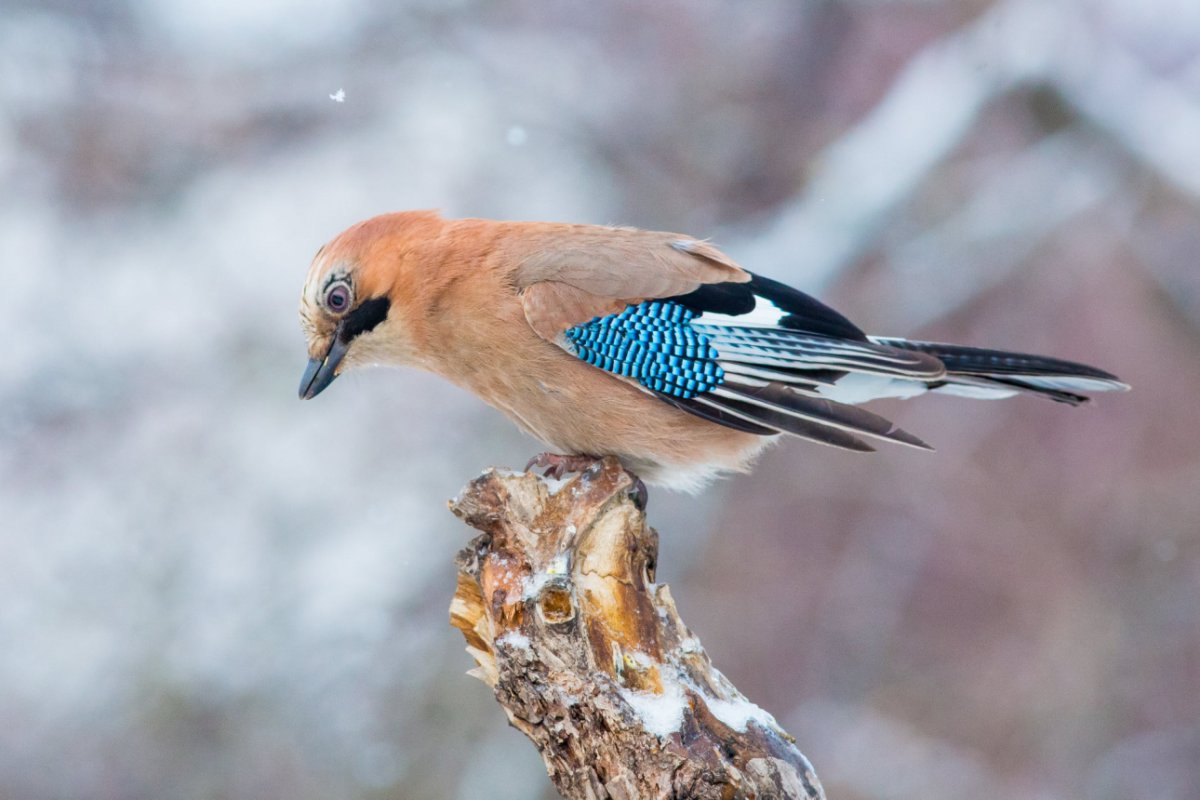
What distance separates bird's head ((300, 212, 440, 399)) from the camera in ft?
8.84

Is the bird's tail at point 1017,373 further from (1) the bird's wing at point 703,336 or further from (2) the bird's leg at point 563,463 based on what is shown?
(2) the bird's leg at point 563,463

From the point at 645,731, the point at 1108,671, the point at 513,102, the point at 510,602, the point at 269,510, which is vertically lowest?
the point at 645,731

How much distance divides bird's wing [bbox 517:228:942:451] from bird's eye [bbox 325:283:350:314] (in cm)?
39

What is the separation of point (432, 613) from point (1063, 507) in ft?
9.62

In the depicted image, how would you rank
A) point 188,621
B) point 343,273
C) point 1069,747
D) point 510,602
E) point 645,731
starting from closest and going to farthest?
point 645,731
point 510,602
point 343,273
point 188,621
point 1069,747

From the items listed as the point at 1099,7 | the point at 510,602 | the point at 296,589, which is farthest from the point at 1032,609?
the point at 510,602

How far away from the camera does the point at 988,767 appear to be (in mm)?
5312

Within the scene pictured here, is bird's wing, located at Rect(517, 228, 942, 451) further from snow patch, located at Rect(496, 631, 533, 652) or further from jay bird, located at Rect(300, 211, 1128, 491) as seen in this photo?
snow patch, located at Rect(496, 631, 533, 652)

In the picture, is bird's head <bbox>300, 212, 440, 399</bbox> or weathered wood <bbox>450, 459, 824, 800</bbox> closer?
weathered wood <bbox>450, 459, 824, 800</bbox>

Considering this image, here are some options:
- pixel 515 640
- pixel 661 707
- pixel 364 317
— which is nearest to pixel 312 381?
pixel 364 317

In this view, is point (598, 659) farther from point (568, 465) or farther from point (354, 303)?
point (354, 303)

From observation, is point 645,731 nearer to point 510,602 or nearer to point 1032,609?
point 510,602

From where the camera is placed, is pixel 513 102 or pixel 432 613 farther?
pixel 513 102

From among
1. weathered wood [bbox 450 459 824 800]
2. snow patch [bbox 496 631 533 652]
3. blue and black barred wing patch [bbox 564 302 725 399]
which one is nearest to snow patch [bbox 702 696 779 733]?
weathered wood [bbox 450 459 824 800]
